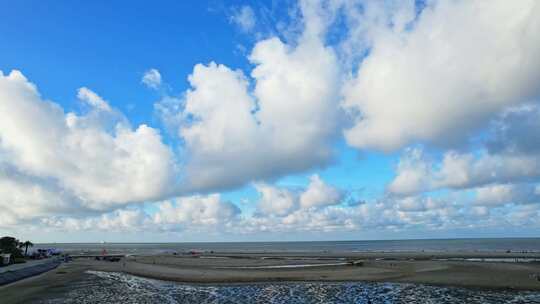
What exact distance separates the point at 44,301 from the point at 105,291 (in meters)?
7.62

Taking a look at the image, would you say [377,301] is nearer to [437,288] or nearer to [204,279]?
[437,288]

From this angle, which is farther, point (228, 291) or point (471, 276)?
point (471, 276)

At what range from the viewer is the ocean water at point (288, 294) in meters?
38.3

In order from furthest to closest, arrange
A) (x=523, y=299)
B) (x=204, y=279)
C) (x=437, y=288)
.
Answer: (x=204, y=279)
(x=437, y=288)
(x=523, y=299)

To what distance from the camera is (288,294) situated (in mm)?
41938

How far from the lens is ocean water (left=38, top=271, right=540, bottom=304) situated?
126 feet

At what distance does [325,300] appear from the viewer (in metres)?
38.4

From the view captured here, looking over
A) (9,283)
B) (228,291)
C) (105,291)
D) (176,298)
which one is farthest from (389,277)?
(9,283)

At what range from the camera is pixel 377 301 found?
37.9 meters

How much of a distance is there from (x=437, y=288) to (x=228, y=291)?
2273cm

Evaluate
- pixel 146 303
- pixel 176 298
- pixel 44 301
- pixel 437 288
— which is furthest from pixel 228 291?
pixel 437 288

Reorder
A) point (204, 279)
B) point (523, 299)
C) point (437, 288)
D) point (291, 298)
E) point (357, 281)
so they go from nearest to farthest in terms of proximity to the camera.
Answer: point (523, 299)
point (291, 298)
point (437, 288)
point (357, 281)
point (204, 279)

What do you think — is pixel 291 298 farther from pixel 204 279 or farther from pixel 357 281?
pixel 204 279

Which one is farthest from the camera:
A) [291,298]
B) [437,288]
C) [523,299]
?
[437,288]
